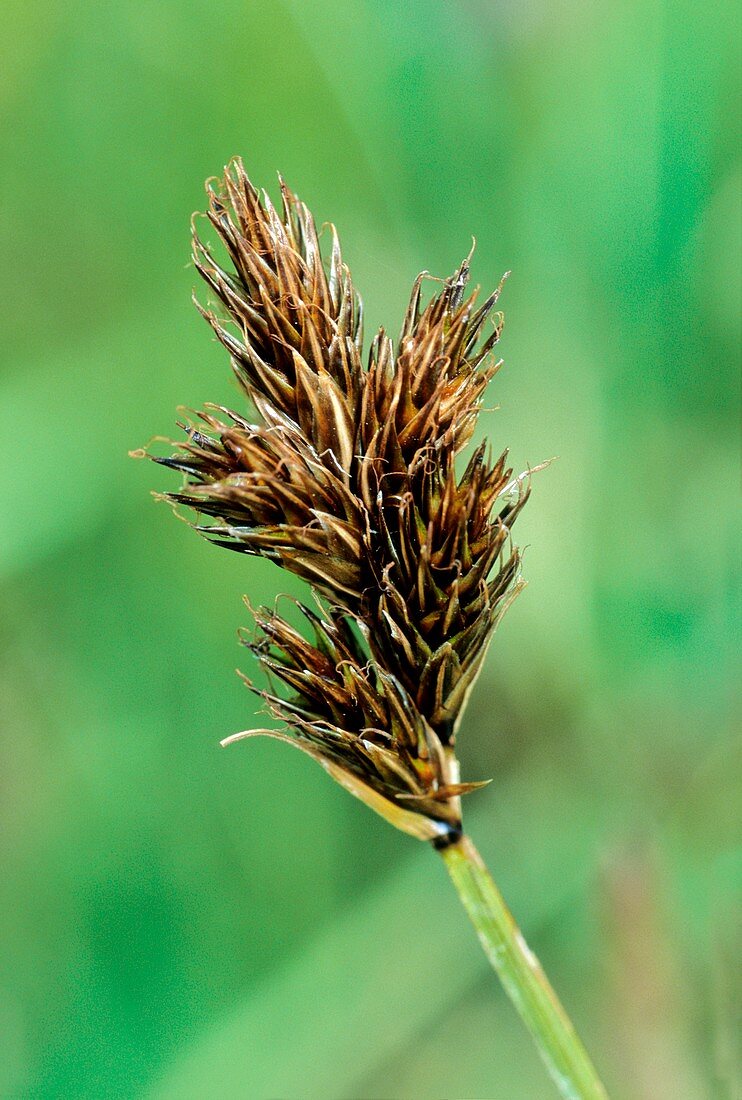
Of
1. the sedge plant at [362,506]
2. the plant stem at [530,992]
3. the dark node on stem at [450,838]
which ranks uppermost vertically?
the sedge plant at [362,506]

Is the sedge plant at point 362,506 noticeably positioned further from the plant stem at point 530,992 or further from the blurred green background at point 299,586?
the blurred green background at point 299,586

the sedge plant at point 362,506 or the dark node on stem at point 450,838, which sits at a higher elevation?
the sedge plant at point 362,506

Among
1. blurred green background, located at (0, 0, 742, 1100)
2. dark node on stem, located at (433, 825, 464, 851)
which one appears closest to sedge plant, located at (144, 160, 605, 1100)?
dark node on stem, located at (433, 825, 464, 851)

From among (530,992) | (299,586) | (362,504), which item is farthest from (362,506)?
(299,586)

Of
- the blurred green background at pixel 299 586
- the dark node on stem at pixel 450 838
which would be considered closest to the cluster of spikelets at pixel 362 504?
the dark node on stem at pixel 450 838

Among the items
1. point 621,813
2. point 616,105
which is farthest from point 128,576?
point 616,105

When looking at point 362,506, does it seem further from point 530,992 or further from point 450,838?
point 530,992

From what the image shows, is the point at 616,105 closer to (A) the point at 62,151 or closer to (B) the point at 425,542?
(A) the point at 62,151
